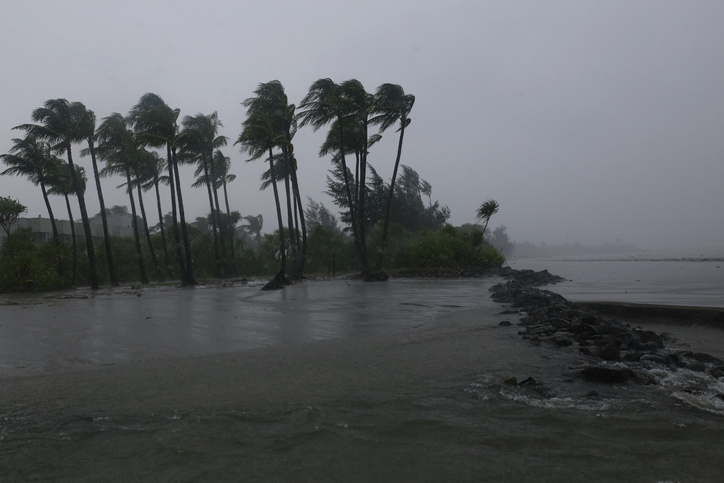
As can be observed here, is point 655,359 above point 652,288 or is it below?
above

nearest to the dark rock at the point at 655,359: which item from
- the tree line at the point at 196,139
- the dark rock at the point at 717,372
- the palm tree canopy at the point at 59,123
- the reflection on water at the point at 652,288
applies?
the dark rock at the point at 717,372

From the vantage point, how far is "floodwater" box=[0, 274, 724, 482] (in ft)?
7.88

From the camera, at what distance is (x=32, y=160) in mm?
27953

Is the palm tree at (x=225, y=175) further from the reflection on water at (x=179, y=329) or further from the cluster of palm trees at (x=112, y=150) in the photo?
the reflection on water at (x=179, y=329)

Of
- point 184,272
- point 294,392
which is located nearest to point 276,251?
point 184,272

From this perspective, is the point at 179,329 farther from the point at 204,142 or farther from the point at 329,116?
the point at 204,142

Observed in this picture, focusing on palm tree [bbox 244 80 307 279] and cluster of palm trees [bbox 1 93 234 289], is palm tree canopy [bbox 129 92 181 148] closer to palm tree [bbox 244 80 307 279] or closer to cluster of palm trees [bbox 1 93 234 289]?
cluster of palm trees [bbox 1 93 234 289]

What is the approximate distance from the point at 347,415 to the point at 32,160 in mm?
32493

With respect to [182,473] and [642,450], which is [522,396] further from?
[182,473]

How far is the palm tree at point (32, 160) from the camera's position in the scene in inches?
1073

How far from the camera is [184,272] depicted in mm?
25500

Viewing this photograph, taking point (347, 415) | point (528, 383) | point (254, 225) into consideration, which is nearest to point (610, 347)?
point (528, 383)

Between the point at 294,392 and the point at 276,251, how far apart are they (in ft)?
109

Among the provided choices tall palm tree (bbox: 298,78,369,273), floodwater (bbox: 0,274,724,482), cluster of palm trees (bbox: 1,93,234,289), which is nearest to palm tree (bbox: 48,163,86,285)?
cluster of palm trees (bbox: 1,93,234,289)
